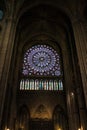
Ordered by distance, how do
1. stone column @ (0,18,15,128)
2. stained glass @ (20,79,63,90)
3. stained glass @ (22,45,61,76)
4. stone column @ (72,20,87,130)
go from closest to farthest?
1. stone column @ (0,18,15,128)
2. stone column @ (72,20,87,130)
3. stained glass @ (20,79,63,90)
4. stained glass @ (22,45,61,76)

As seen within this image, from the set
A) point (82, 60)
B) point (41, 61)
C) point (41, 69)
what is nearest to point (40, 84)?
point (41, 69)

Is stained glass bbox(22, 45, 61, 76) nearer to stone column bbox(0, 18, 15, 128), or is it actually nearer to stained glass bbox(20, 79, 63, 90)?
stained glass bbox(20, 79, 63, 90)

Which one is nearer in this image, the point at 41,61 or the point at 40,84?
the point at 40,84

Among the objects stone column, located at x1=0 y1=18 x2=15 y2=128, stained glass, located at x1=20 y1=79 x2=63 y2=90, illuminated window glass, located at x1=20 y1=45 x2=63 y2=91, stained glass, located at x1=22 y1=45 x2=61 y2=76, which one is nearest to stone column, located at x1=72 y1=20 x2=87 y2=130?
stained glass, located at x1=20 y1=79 x2=63 y2=90

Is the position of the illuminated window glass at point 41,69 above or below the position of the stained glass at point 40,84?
above

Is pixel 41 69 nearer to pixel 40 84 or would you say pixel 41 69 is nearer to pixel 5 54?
pixel 40 84

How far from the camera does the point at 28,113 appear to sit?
1942cm

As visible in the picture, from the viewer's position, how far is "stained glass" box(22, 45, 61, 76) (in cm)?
2256

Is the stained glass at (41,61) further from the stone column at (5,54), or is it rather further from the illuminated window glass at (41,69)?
the stone column at (5,54)

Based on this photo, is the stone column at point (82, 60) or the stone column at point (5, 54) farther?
the stone column at point (82, 60)

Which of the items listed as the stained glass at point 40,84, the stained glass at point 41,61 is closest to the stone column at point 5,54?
the stained glass at point 40,84

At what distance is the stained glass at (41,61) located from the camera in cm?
2256

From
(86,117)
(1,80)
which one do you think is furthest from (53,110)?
(1,80)

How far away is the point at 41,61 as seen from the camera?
76.9 feet
